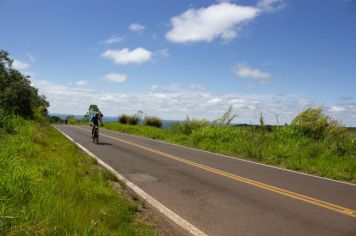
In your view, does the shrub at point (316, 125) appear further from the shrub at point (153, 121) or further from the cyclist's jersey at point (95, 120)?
the shrub at point (153, 121)

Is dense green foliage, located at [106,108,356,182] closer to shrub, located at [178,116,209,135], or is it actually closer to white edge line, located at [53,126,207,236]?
shrub, located at [178,116,209,135]

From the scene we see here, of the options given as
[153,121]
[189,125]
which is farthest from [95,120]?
[153,121]

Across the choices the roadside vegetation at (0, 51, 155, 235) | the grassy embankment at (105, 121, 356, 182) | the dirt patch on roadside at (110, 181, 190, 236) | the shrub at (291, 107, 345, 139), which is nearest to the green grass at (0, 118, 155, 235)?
the roadside vegetation at (0, 51, 155, 235)

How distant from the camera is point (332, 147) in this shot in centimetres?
1738

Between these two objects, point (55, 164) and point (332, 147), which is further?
point (332, 147)

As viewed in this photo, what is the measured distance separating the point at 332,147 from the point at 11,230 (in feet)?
48.4

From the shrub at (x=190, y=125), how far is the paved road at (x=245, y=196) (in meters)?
14.5

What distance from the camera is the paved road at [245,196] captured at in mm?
7266

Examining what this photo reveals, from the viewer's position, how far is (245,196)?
9672 mm

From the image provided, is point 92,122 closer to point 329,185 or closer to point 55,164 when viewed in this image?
point 55,164

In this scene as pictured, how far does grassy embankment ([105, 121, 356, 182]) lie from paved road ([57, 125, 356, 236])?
155cm

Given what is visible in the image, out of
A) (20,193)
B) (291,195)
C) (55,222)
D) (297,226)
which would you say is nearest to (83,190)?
(20,193)

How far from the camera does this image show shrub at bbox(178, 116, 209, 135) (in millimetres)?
30342

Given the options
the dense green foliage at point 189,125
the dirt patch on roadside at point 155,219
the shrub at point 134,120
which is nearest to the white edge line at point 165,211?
the dirt patch on roadside at point 155,219
